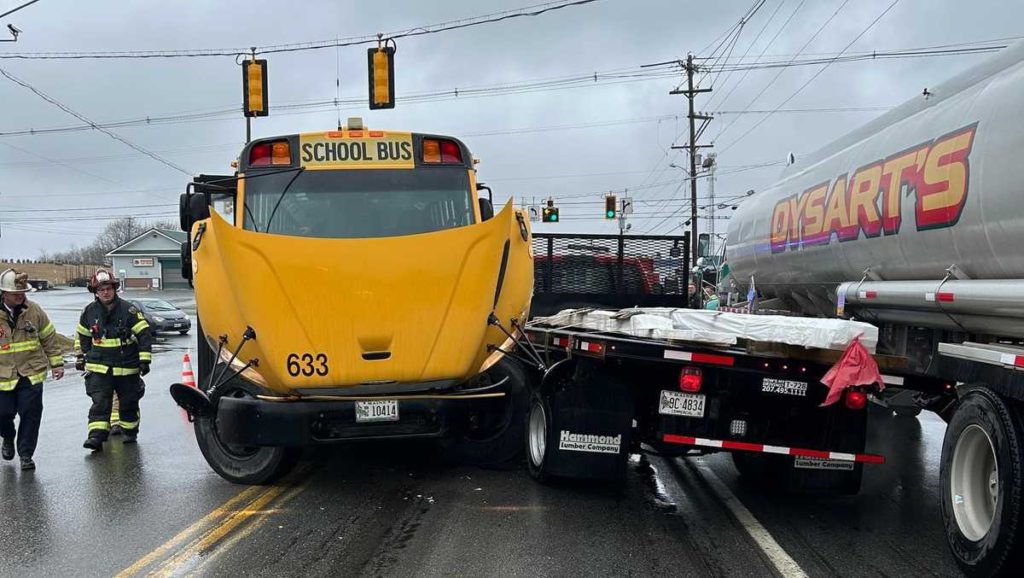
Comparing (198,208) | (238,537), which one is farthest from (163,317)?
(238,537)

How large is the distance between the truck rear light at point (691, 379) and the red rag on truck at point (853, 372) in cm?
77

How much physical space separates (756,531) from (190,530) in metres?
3.83

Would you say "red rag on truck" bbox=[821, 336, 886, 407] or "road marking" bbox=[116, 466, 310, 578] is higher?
"red rag on truck" bbox=[821, 336, 886, 407]

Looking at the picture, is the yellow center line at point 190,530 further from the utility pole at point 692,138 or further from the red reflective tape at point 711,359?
the utility pole at point 692,138

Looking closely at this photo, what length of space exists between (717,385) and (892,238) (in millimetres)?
1614

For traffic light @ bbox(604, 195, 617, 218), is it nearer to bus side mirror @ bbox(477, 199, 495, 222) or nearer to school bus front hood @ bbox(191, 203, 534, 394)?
bus side mirror @ bbox(477, 199, 495, 222)

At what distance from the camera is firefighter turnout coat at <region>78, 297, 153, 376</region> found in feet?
25.4

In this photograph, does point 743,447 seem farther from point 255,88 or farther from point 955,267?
point 255,88

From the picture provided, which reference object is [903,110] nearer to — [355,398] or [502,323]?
[502,323]

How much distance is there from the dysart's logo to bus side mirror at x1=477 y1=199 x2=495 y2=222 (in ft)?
9.45

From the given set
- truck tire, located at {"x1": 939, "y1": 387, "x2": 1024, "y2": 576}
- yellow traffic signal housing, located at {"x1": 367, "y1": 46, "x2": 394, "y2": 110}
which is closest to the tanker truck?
truck tire, located at {"x1": 939, "y1": 387, "x2": 1024, "y2": 576}

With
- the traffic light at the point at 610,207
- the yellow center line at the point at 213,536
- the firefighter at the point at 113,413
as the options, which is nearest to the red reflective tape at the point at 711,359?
the yellow center line at the point at 213,536

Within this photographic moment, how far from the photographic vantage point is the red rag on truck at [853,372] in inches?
182

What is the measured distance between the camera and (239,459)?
6.27 meters
